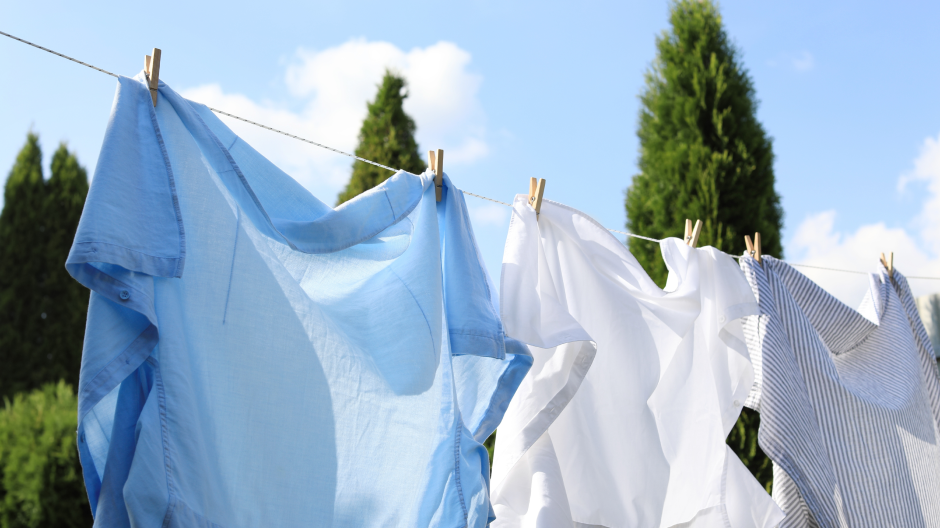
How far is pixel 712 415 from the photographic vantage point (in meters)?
1.54

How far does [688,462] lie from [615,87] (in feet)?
6.82

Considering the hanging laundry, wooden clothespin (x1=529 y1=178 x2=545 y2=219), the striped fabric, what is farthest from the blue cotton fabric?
the striped fabric

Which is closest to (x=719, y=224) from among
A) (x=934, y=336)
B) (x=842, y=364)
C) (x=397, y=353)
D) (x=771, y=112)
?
(x=771, y=112)

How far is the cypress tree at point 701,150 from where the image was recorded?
318cm

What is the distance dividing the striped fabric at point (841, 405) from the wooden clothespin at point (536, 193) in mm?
688

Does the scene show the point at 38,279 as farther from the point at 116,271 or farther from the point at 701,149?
the point at 116,271

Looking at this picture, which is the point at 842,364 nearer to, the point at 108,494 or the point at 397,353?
the point at 397,353

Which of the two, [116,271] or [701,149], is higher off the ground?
[701,149]

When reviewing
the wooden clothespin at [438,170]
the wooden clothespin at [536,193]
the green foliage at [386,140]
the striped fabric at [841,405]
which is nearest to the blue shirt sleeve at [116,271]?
the wooden clothespin at [438,170]

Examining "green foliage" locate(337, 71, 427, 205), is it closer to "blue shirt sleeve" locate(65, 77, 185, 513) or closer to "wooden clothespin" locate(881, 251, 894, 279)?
"wooden clothespin" locate(881, 251, 894, 279)

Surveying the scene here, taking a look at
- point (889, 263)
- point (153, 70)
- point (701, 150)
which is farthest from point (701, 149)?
point (153, 70)

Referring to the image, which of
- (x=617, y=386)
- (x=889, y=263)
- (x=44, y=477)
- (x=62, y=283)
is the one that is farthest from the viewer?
(x=62, y=283)

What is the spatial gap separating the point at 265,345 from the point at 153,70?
18.3 inches

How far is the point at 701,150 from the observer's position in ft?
10.7
